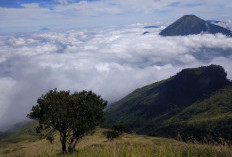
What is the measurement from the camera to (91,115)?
26656 millimetres

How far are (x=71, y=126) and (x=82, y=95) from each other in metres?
4.70

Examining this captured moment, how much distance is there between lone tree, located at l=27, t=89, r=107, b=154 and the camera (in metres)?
24.6

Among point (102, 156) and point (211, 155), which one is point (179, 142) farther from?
point (102, 156)

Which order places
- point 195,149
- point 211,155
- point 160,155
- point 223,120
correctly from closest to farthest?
point 160,155, point 211,155, point 195,149, point 223,120

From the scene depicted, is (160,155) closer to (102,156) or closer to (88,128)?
(102,156)

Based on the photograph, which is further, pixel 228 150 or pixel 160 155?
pixel 228 150

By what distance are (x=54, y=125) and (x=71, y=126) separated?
2198 mm

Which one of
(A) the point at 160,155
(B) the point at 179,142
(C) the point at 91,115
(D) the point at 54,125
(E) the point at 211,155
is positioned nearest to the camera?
(A) the point at 160,155

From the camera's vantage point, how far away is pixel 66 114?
2459 centimetres

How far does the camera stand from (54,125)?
981 inches

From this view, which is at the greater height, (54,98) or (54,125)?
(54,98)

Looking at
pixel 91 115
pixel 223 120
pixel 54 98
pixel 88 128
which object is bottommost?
pixel 223 120

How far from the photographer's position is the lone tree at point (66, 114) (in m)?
24.6

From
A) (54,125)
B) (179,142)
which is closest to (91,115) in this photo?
(54,125)
